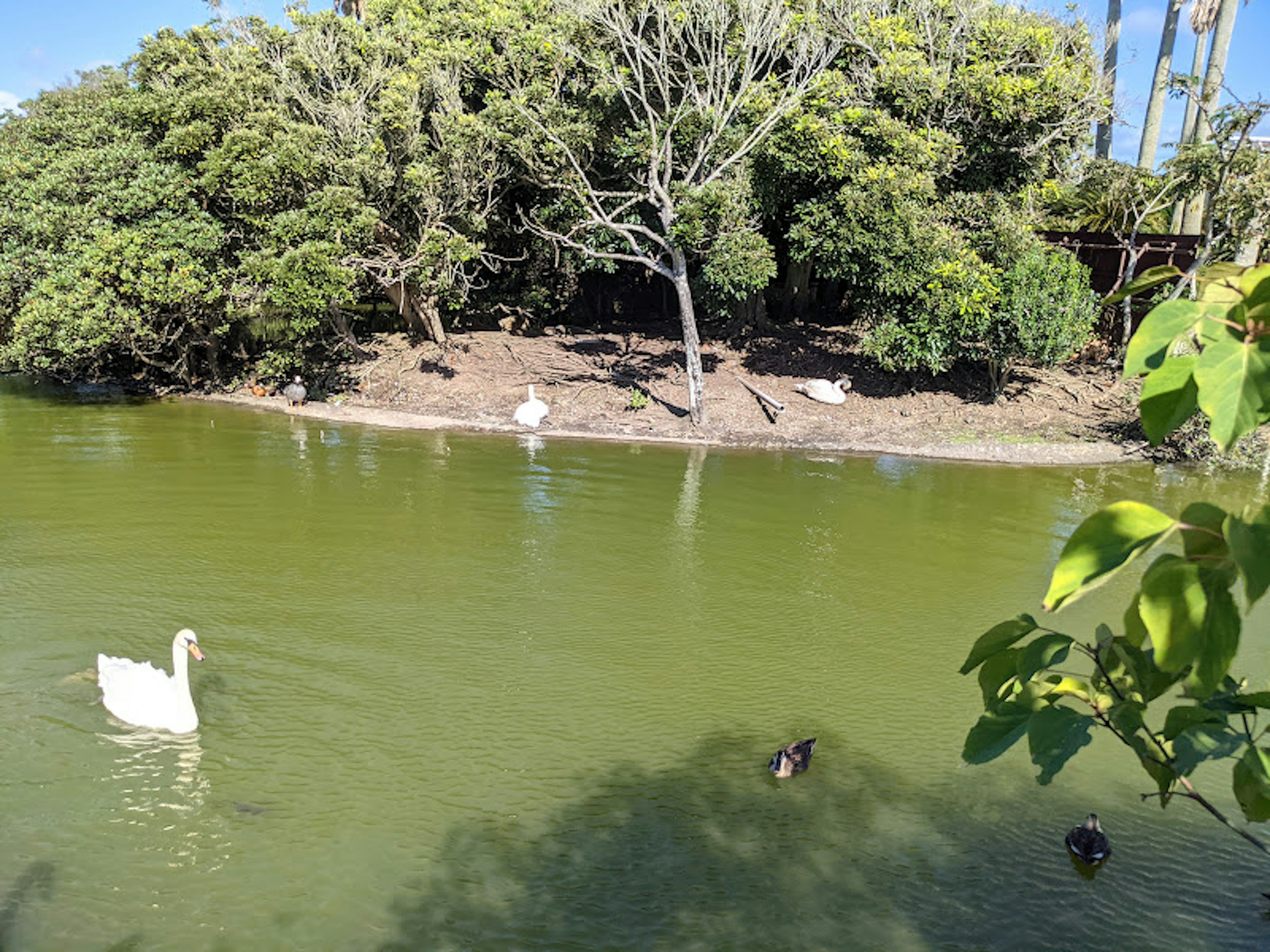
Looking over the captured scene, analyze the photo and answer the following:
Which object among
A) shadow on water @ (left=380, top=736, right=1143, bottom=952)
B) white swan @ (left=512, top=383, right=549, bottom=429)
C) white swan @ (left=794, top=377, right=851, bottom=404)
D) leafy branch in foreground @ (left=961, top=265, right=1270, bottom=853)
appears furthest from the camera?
white swan @ (left=794, top=377, right=851, bottom=404)

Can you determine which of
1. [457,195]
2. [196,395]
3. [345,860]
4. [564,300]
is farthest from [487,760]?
[564,300]

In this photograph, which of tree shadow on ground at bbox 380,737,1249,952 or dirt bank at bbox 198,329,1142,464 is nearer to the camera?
tree shadow on ground at bbox 380,737,1249,952

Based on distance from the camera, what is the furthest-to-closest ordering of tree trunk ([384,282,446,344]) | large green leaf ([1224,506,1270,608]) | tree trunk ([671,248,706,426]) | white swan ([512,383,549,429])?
tree trunk ([384,282,446,344])
white swan ([512,383,549,429])
tree trunk ([671,248,706,426])
large green leaf ([1224,506,1270,608])

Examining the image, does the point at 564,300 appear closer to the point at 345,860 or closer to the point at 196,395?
the point at 196,395

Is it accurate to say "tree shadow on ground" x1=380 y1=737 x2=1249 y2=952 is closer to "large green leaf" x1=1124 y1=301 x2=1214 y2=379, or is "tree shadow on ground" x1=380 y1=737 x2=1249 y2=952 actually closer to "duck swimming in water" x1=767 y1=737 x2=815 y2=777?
"duck swimming in water" x1=767 y1=737 x2=815 y2=777

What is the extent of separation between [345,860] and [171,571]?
5.38 meters

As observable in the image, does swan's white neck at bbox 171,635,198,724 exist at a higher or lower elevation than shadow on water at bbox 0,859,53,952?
higher

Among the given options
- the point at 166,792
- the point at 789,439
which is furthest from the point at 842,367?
the point at 166,792

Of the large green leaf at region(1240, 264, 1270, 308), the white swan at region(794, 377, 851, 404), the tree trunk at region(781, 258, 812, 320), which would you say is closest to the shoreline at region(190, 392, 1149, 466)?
the white swan at region(794, 377, 851, 404)

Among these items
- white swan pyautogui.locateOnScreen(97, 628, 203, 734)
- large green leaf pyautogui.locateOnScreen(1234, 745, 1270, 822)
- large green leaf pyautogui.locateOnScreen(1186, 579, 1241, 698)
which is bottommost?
white swan pyautogui.locateOnScreen(97, 628, 203, 734)

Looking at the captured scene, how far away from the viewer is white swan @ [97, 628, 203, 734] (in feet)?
22.0

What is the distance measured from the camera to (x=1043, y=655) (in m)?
1.77

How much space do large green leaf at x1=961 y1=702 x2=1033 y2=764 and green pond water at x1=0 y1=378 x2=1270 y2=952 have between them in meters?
3.71

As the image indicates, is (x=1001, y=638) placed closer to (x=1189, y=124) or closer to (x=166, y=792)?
(x=166, y=792)
